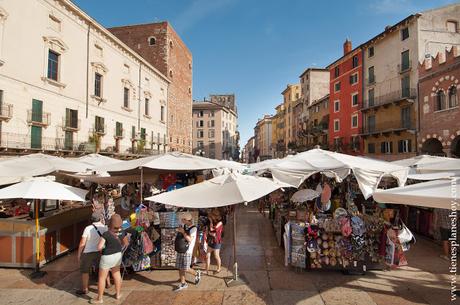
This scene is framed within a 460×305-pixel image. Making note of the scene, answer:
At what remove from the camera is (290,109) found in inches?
2183

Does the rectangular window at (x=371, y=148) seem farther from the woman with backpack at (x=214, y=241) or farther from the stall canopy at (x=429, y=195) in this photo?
the woman with backpack at (x=214, y=241)

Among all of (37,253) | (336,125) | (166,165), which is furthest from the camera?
(336,125)

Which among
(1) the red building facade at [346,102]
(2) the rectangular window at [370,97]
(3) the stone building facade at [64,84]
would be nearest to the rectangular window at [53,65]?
(3) the stone building facade at [64,84]

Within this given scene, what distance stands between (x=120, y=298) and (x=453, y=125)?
23824mm

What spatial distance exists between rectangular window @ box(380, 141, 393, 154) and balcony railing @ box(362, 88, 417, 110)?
4029 millimetres

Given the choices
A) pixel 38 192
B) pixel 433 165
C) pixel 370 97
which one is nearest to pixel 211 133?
pixel 370 97

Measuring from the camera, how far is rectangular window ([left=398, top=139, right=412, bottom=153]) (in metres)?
24.8

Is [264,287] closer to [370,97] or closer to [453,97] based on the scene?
[453,97]

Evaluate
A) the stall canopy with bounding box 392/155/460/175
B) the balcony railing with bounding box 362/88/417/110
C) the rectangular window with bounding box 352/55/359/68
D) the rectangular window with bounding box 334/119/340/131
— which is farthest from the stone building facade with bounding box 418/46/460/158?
the rectangular window with bounding box 334/119/340/131

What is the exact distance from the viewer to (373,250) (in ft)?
20.3

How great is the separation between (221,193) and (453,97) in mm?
22368

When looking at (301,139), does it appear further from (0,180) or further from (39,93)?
(0,180)

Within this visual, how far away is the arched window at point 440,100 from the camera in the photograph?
68.2 feet

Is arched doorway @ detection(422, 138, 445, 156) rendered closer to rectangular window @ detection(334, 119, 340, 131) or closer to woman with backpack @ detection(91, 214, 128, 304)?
rectangular window @ detection(334, 119, 340, 131)
